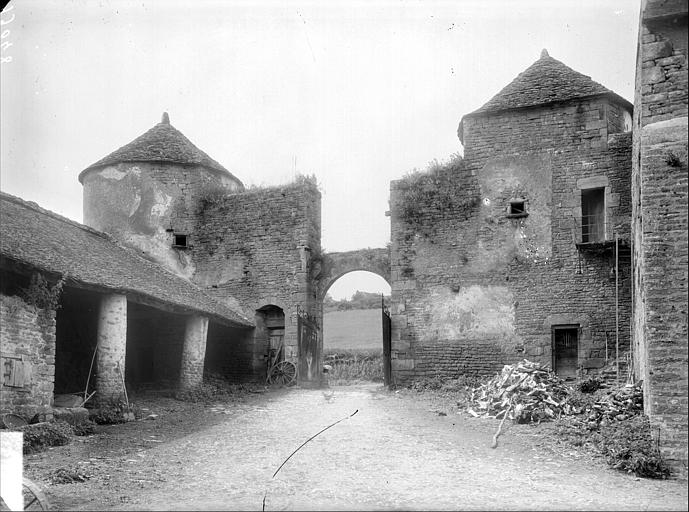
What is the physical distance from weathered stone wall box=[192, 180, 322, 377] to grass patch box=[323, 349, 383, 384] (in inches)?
223

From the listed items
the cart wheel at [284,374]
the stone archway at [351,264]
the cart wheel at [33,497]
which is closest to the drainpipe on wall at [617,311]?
the stone archway at [351,264]

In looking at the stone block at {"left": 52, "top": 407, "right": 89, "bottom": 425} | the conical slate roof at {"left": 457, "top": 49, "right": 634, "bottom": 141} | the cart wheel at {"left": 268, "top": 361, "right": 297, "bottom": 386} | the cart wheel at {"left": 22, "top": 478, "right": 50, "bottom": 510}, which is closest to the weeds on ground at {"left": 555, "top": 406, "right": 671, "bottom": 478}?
the cart wheel at {"left": 22, "top": 478, "right": 50, "bottom": 510}

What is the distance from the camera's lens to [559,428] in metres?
12.5

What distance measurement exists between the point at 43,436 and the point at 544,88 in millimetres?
13916

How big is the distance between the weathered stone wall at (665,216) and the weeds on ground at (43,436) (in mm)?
8784

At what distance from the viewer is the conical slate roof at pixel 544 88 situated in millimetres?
18500

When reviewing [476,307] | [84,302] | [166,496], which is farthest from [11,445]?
[476,307]

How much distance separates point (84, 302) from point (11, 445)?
7.64m

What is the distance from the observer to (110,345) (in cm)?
1525

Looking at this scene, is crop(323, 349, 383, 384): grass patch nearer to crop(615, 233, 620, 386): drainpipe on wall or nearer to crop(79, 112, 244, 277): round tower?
crop(79, 112, 244, 277): round tower

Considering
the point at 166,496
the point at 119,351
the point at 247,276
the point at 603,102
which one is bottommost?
the point at 166,496

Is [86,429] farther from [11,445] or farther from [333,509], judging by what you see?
[333,509]

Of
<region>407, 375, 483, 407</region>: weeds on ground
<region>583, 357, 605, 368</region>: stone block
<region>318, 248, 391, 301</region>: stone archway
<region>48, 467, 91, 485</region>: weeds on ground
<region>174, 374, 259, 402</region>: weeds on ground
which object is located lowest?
<region>48, 467, 91, 485</region>: weeds on ground

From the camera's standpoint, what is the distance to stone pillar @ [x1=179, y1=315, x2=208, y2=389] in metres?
18.2
